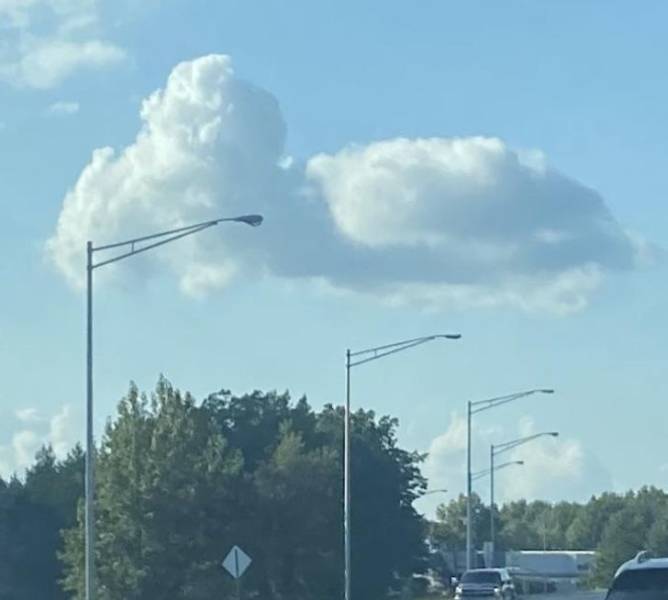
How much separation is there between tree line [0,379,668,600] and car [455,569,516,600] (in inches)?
237

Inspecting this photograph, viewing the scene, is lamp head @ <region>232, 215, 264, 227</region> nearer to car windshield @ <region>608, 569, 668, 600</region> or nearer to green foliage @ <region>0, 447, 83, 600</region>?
car windshield @ <region>608, 569, 668, 600</region>

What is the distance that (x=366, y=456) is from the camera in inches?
3319

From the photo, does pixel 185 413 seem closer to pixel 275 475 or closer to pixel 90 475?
pixel 275 475

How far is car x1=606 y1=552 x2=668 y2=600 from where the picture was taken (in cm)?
2153

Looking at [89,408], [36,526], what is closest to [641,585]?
[89,408]

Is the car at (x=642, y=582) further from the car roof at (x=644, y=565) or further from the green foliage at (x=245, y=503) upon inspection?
the green foliage at (x=245, y=503)

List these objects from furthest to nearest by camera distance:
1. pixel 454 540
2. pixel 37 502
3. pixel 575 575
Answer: pixel 575 575 < pixel 454 540 < pixel 37 502

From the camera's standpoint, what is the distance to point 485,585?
69.5 metres

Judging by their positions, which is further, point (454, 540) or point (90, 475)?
point (454, 540)

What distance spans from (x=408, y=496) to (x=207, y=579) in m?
24.0

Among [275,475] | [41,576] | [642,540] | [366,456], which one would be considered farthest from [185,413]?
[642,540]

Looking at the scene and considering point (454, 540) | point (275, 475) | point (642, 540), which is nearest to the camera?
point (275, 475)

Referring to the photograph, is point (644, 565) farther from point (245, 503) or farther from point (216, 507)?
point (245, 503)

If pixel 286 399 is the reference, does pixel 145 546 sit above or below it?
below
